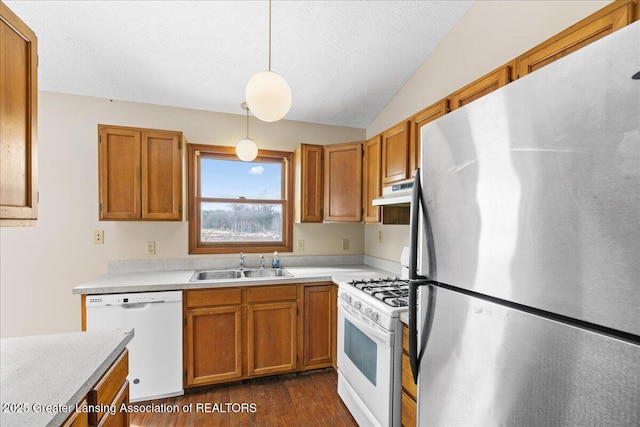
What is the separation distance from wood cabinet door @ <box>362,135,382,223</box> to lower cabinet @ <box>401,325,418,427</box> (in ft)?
3.76

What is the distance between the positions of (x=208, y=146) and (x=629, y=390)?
309cm

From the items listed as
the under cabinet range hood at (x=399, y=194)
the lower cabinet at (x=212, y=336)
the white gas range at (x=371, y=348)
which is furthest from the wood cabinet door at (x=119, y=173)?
the under cabinet range hood at (x=399, y=194)

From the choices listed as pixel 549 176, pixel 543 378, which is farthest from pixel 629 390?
pixel 549 176

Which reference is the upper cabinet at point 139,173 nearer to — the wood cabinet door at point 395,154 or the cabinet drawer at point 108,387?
the cabinet drawer at point 108,387

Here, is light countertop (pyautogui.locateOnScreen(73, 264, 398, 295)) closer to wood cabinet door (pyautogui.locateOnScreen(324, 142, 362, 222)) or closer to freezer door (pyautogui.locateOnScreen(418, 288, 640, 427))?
wood cabinet door (pyautogui.locateOnScreen(324, 142, 362, 222))

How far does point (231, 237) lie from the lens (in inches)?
120

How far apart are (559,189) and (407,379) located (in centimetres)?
128

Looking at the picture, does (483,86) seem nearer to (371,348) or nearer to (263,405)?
(371,348)

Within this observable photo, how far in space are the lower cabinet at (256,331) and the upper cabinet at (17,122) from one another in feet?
4.75

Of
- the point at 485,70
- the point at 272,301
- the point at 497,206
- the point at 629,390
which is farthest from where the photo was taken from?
the point at 272,301

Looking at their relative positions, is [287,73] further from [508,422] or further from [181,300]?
[508,422]

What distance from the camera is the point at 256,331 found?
2.41m

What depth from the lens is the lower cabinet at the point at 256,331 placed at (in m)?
2.26

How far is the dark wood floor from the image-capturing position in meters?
1.97
